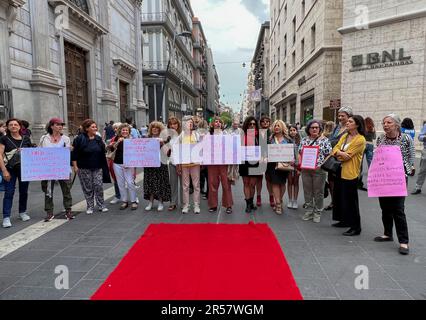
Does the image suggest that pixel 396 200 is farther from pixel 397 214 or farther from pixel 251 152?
pixel 251 152

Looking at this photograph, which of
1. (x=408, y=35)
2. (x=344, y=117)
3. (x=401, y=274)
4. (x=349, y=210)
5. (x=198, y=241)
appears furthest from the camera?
(x=408, y=35)

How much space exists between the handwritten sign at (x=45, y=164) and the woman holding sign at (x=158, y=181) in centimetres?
156

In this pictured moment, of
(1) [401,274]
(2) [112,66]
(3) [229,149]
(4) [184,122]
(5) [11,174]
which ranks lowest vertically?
(1) [401,274]

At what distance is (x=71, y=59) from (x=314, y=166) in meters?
13.2

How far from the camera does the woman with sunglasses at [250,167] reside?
601cm

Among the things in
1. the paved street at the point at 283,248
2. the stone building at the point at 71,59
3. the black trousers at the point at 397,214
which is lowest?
the paved street at the point at 283,248

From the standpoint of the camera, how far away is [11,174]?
528 cm

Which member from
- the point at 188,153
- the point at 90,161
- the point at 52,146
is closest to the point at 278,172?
the point at 188,153

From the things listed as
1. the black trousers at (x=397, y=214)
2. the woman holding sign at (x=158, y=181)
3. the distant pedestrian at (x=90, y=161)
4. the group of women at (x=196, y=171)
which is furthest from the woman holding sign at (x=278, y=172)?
the distant pedestrian at (x=90, y=161)

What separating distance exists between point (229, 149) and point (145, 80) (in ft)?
99.9

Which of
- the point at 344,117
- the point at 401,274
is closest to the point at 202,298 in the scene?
the point at 401,274

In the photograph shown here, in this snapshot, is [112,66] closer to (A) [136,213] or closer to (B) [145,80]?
→ (A) [136,213]

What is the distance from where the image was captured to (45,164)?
535 cm

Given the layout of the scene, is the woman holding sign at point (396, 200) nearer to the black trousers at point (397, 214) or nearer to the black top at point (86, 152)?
the black trousers at point (397, 214)
